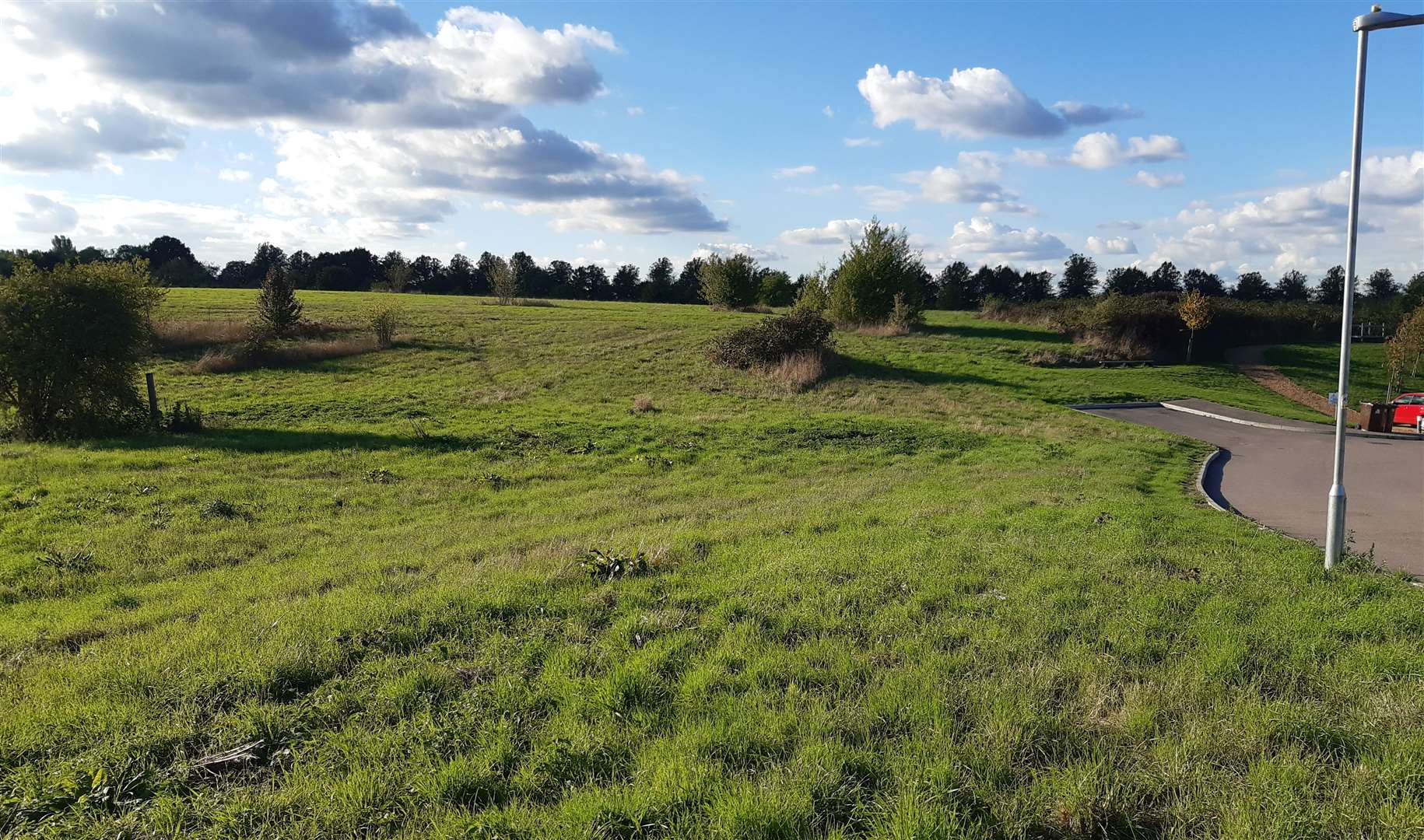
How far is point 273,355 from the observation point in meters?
29.7

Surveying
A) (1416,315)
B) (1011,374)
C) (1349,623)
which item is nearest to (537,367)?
(1011,374)

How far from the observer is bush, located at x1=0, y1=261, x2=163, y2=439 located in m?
16.5

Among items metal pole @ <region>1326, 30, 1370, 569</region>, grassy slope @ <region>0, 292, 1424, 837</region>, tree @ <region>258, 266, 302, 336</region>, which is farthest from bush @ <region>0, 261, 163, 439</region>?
metal pole @ <region>1326, 30, 1370, 569</region>

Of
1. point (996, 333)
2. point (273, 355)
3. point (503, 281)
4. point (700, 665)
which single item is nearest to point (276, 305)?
point (273, 355)

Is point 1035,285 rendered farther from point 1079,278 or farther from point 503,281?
point 503,281

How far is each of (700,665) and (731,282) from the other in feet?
188

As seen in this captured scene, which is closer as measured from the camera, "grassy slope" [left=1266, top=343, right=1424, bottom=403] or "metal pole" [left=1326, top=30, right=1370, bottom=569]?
"metal pole" [left=1326, top=30, right=1370, bottom=569]

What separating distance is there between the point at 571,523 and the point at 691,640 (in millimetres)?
5218

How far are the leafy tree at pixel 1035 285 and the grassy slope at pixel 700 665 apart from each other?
84132mm

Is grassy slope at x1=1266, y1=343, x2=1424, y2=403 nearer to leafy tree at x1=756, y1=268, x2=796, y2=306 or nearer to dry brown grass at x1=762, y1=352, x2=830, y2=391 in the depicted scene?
dry brown grass at x1=762, y1=352, x2=830, y2=391

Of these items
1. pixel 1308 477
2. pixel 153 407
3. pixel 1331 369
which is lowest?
pixel 1308 477

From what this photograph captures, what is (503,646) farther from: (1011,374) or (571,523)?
(1011,374)

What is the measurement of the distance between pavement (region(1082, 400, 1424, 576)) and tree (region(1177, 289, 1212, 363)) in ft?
55.0

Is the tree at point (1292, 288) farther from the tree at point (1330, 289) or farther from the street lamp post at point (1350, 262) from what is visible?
the street lamp post at point (1350, 262)
